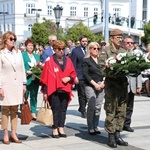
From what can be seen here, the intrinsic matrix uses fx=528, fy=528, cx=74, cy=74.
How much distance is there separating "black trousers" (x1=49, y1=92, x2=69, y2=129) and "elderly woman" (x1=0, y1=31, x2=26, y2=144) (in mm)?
709

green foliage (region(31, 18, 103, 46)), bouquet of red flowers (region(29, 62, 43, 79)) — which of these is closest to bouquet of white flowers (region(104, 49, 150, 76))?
bouquet of red flowers (region(29, 62, 43, 79))

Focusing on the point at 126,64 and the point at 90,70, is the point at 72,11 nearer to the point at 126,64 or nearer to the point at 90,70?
the point at 90,70

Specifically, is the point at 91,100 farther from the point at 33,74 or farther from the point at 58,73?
the point at 33,74

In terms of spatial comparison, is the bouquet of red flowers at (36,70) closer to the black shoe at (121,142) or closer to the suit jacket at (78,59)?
the suit jacket at (78,59)

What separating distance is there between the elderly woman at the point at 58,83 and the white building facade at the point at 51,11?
76.4 meters

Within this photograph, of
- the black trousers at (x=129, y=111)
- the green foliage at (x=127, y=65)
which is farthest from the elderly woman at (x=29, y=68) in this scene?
the green foliage at (x=127, y=65)

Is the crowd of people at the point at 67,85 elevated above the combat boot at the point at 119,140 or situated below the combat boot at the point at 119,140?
above

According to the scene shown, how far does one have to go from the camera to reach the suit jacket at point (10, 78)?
9273mm

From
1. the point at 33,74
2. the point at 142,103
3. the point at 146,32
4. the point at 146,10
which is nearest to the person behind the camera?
the point at 33,74

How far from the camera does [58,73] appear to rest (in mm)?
9922

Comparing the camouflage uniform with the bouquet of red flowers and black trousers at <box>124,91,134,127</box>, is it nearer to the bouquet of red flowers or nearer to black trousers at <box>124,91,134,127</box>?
black trousers at <box>124,91,134,127</box>

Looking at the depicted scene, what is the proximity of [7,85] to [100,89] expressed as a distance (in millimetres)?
1944

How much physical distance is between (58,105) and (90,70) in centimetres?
95

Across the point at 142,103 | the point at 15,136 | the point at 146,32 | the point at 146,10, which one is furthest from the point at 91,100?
the point at 146,10
